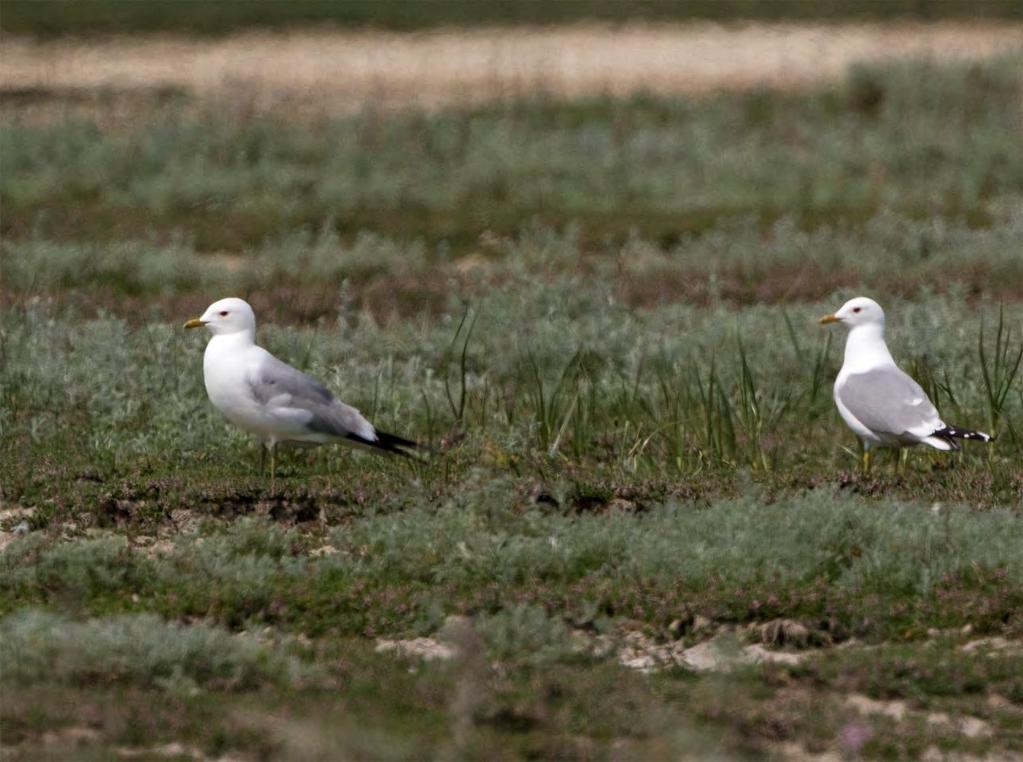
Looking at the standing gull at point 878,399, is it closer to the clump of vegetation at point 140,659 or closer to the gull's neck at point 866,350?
the gull's neck at point 866,350

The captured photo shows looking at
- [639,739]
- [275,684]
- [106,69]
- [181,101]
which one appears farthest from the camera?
[106,69]

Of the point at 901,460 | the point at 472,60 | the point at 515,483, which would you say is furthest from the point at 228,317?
the point at 472,60

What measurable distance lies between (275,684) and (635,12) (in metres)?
27.6

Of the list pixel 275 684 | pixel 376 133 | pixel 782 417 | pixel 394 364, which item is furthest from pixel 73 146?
pixel 275 684

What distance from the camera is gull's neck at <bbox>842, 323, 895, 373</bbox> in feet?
30.9

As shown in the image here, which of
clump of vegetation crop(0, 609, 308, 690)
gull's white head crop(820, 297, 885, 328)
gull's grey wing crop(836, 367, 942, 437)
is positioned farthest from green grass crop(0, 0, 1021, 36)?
clump of vegetation crop(0, 609, 308, 690)

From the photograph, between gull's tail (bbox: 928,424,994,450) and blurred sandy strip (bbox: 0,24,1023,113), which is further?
blurred sandy strip (bbox: 0,24,1023,113)

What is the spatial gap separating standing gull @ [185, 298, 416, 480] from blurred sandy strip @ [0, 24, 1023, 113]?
13.5 m

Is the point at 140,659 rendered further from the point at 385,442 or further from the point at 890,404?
the point at 890,404

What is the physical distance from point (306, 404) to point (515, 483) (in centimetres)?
105

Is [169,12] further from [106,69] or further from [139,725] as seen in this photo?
[139,725]

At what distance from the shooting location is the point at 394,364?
11.2 meters

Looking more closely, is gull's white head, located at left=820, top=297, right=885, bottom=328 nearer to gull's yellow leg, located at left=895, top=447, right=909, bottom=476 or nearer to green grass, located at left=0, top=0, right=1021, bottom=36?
gull's yellow leg, located at left=895, top=447, right=909, bottom=476

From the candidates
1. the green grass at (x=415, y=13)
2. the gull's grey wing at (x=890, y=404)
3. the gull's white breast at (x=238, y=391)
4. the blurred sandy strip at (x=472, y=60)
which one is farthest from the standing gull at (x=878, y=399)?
the green grass at (x=415, y=13)
